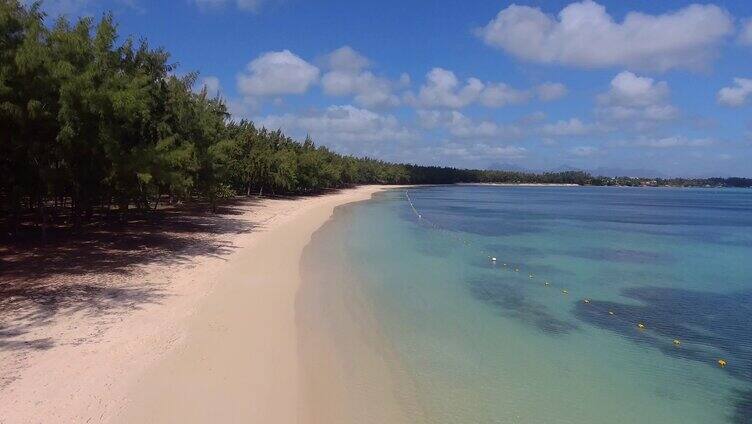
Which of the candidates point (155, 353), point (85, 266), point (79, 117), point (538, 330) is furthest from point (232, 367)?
point (79, 117)

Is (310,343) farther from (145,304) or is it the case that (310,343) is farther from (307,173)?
(307,173)

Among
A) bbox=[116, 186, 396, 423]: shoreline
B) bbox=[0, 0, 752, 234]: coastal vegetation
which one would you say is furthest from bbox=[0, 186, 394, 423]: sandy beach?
bbox=[0, 0, 752, 234]: coastal vegetation

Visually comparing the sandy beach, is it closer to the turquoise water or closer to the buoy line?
the turquoise water

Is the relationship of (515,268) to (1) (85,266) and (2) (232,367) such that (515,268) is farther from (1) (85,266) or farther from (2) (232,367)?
(1) (85,266)

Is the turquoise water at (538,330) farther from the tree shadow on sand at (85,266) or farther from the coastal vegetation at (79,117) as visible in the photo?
the coastal vegetation at (79,117)

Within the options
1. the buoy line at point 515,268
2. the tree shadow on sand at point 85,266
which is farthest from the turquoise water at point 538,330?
the tree shadow on sand at point 85,266

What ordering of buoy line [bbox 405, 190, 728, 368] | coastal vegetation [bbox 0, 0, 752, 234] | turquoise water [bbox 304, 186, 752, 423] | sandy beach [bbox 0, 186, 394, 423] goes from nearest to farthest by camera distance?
sandy beach [bbox 0, 186, 394, 423], turquoise water [bbox 304, 186, 752, 423], buoy line [bbox 405, 190, 728, 368], coastal vegetation [bbox 0, 0, 752, 234]
